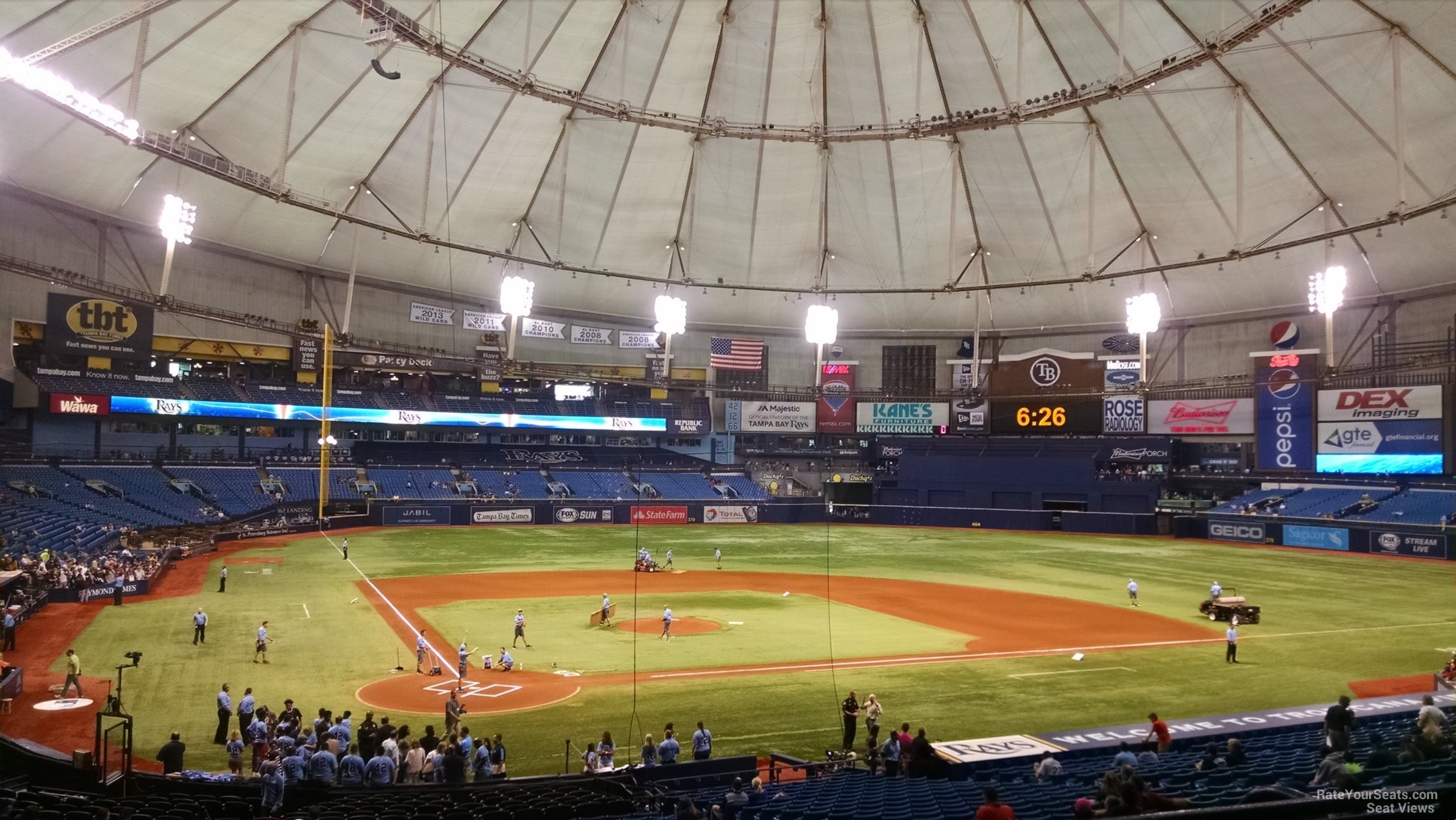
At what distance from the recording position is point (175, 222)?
147 feet

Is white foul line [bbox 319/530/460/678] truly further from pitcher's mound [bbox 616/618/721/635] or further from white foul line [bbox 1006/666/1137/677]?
white foul line [bbox 1006/666/1137/677]

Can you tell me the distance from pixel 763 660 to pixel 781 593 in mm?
13500

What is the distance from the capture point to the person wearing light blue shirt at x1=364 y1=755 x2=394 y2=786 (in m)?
15.1

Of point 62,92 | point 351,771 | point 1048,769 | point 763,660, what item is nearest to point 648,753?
point 351,771

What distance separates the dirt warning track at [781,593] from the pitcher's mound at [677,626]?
23 centimetres

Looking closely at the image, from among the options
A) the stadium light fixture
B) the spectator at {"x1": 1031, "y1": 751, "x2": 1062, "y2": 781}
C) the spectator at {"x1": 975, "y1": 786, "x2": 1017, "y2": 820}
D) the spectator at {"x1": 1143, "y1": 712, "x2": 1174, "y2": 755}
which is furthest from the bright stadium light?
the spectator at {"x1": 1143, "y1": 712, "x2": 1174, "y2": 755}

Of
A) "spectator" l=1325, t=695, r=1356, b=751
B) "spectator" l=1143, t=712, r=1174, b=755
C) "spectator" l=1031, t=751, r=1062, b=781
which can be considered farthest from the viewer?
"spectator" l=1143, t=712, r=1174, b=755

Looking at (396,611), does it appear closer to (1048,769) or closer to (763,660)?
(763,660)


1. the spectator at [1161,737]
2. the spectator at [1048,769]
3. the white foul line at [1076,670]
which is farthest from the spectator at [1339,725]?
the white foul line at [1076,670]

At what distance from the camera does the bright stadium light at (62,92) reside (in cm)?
2347

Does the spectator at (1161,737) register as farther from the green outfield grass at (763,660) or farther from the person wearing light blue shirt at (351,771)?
the person wearing light blue shirt at (351,771)

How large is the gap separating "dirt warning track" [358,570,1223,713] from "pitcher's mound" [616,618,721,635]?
0.23m

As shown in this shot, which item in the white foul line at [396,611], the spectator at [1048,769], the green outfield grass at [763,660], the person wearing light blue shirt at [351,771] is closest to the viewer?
the spectator at [1048,769]

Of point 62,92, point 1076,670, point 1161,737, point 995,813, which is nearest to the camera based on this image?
point 995,813
